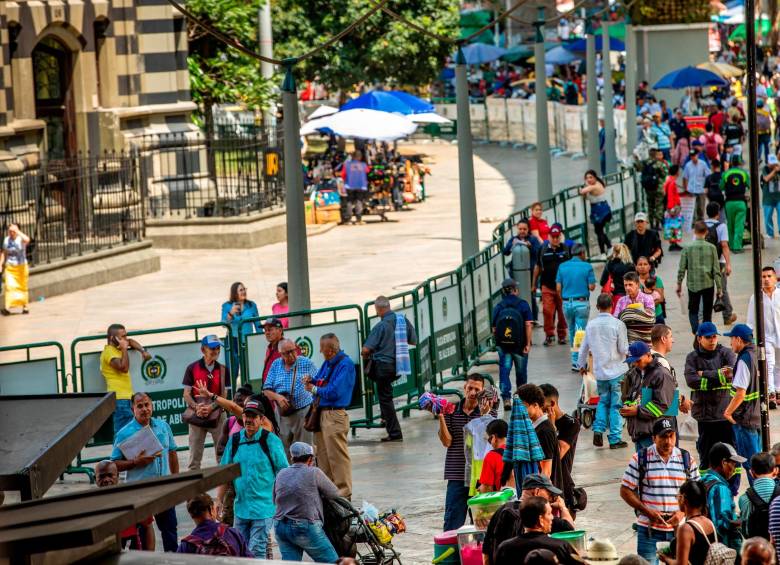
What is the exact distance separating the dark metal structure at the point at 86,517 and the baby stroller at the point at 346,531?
5.40m

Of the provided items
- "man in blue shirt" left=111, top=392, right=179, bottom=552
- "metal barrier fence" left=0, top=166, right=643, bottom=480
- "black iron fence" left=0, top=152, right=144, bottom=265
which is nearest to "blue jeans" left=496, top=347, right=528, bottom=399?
"metal barrier fence" left=0, top=166, right=643, bottom=480

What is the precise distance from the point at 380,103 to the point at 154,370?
22.0 m

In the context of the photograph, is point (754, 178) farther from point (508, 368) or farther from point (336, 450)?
point (508, 368)

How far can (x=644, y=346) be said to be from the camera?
523 inches

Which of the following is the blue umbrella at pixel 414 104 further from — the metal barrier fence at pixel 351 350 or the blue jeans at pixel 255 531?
the blue jeans at pixel 255 531

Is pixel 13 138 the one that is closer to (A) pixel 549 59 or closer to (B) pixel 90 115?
(B) pixel 90 115

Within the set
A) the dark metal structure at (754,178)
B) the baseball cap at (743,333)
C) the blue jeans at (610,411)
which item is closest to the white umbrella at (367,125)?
the blue jeans at (610,411)

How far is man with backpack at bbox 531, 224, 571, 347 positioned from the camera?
68.5 ft

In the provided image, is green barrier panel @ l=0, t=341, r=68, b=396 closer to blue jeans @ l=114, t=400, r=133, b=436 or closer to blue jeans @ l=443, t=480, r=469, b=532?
blue jeans @ l=114, t=400, r=133, b=436

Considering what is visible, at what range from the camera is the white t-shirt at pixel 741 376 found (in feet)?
43.7

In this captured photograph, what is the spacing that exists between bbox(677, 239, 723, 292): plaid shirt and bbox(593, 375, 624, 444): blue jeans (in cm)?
429

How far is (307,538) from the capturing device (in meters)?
11.2

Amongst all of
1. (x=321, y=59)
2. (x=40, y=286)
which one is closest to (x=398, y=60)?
(x=321, y=59)

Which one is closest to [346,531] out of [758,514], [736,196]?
[758,514]
